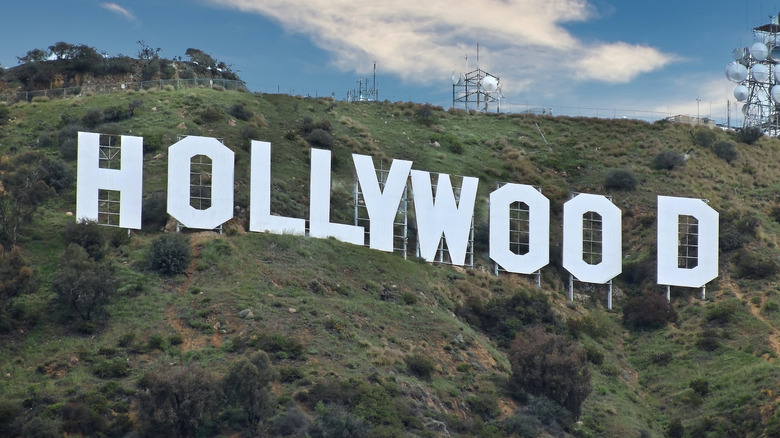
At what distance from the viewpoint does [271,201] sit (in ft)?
192

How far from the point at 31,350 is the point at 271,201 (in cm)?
1698

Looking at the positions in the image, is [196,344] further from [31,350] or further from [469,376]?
[469,376]

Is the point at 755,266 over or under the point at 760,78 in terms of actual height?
under

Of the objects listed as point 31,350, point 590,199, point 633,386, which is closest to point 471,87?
point 590,199

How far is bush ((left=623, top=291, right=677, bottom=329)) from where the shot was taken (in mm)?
58750

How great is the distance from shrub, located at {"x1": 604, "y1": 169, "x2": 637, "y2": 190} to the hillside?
0.13 meters

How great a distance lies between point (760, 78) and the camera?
8550 centimetres

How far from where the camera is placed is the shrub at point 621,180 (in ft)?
229

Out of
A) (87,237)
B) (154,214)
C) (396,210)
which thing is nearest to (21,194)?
(87,237)

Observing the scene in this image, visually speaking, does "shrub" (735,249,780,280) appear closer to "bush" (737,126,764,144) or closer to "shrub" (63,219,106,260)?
"bush" (737,126,764,144)

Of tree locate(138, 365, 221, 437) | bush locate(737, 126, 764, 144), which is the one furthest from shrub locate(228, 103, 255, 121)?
bush locate(737, 126, 764, 144)

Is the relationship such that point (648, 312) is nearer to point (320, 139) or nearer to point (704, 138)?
point (320, 139)

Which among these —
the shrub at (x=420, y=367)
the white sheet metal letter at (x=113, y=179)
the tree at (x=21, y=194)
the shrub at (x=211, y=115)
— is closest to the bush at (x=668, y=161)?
the shrub at (x=211, y=115)

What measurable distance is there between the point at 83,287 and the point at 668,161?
4017cm
